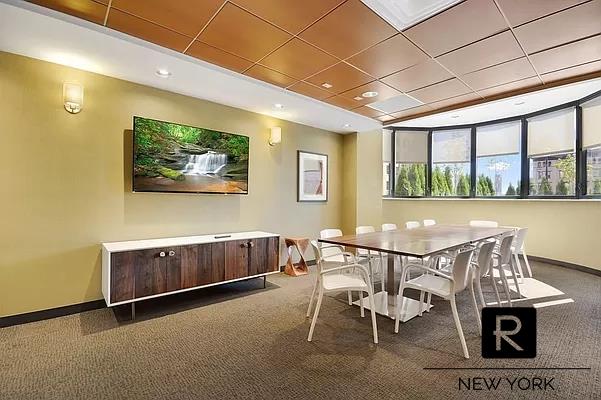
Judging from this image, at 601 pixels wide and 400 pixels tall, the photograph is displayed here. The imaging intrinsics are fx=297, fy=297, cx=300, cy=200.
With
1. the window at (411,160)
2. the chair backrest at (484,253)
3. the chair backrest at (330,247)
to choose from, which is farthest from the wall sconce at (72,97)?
the window at (411,160)

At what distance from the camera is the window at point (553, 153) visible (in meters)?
5.31

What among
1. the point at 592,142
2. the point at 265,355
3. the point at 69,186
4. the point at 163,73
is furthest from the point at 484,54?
the point at 69,186

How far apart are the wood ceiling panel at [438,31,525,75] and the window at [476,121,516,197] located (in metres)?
3.59

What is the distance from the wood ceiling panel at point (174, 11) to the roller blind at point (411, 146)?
560 cm

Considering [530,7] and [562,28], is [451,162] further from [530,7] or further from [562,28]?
[530,7]

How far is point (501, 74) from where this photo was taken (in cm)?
365

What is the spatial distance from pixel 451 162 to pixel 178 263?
6.32 metres

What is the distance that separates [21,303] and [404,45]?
4.58m

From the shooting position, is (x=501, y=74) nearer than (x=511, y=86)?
Yes

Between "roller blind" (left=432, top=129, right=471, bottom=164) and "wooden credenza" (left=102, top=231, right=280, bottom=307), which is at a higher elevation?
"roller blind" (left=432, top=129, right=471, bottom=164)

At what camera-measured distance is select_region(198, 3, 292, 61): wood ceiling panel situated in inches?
98.8

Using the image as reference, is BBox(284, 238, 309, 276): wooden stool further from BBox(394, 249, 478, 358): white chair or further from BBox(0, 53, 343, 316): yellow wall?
BBox(394, 249, 478, 358): white chair

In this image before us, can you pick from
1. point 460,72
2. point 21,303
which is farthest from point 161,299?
point 460,72

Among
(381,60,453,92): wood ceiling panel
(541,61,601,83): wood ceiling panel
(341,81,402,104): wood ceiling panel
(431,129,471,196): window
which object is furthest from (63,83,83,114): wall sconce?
(431,129,471,196): window
